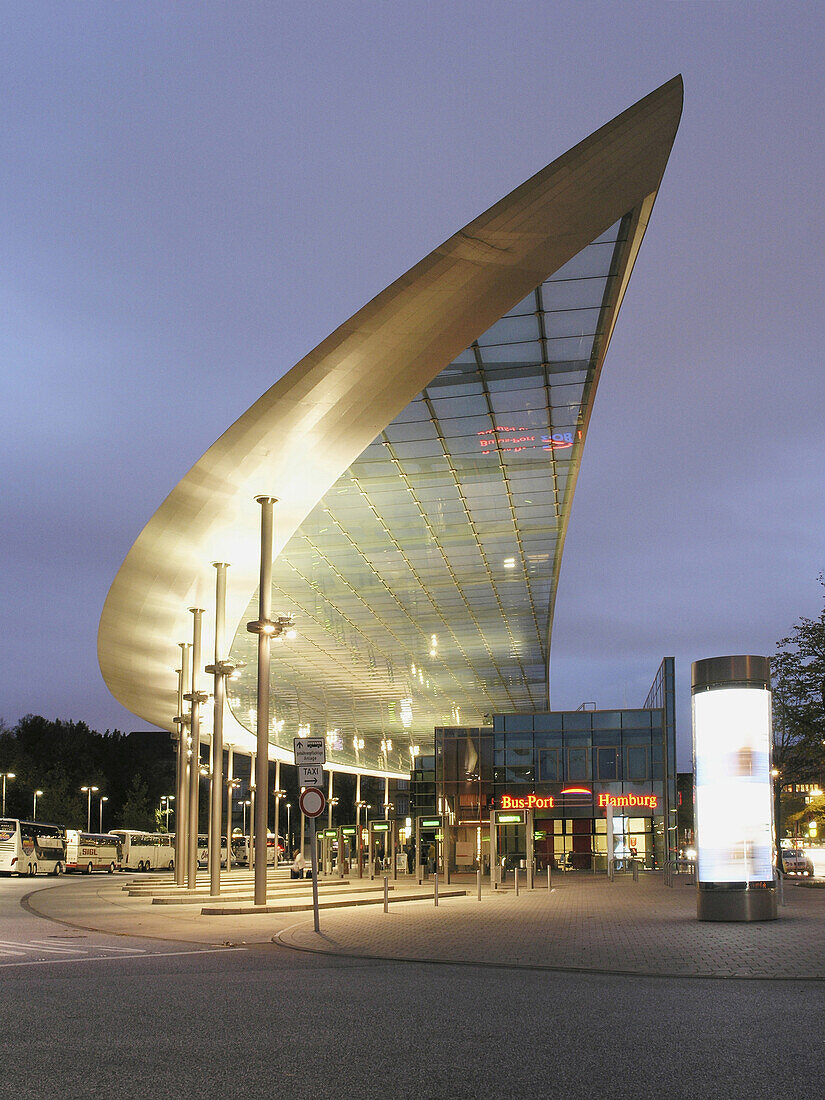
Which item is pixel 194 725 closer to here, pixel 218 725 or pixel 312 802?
pixel 218 725

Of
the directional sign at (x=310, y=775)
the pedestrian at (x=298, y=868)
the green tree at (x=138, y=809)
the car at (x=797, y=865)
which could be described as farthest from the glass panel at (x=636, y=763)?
the green tree at (x=138, y=809)

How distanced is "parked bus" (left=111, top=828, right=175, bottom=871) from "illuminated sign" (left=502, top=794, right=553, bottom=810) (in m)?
31.1

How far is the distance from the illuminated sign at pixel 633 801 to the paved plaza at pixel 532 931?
69.2ft

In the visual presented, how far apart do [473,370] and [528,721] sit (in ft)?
107

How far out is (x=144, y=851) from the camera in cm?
7325

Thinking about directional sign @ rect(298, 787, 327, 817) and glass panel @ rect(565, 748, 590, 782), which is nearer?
directional sign @ rect(298, 787, 327, 817)

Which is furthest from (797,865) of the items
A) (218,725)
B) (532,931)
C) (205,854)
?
(205,854)

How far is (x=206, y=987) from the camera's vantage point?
1033cm

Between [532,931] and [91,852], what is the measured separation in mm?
56964

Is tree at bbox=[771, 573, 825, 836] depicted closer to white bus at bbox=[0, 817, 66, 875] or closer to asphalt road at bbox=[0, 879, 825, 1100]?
asphalt road at bbox=[0, 879, 825, 1100]

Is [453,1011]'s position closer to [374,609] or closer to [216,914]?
[216,914]

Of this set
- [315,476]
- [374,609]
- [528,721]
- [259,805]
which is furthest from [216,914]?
[528,721]

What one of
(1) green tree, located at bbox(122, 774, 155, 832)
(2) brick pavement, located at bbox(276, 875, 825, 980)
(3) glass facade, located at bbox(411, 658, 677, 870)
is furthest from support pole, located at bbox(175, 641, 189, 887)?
(1) green tree, located at bbox(122, 774, 155, 832)

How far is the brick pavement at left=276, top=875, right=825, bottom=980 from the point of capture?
1248cm
